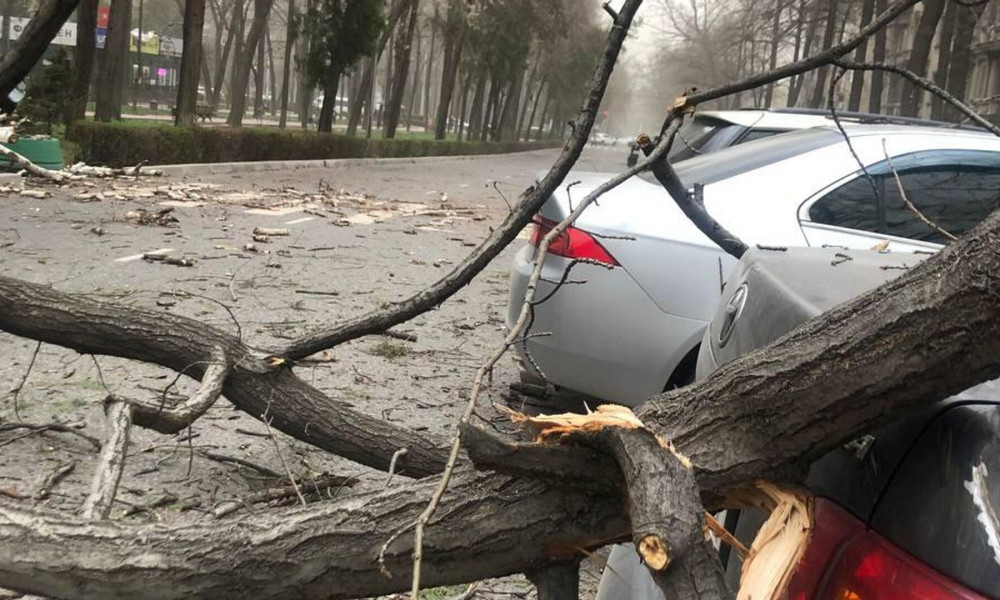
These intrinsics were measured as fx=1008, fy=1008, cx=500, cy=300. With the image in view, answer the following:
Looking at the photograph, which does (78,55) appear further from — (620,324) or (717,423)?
(717,423)

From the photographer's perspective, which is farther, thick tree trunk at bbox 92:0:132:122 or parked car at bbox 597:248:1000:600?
thick tree trunk at bbox 92:0:132:122

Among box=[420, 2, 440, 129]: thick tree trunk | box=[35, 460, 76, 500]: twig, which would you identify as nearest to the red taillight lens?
box=[35, 460, 76, 500]: twig

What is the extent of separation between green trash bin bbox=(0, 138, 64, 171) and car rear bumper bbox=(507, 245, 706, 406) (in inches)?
515

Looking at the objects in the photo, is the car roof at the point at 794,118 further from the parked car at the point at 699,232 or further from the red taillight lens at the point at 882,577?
the red taillight lens at the point at 882,577

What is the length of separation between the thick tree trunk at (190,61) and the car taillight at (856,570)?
851 inches

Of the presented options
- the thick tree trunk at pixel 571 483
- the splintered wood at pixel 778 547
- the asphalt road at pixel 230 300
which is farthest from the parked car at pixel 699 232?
the splintered wood at pixel 778 547

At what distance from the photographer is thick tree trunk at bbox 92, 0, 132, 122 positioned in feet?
74.3

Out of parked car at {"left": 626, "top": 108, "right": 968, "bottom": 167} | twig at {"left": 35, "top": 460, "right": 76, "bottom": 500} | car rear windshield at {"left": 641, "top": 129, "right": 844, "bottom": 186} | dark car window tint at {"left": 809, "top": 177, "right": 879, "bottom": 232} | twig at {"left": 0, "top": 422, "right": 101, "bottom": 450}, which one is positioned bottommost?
twig at {"left": 35, "top": 460, "right": 76, "bottom": 500}

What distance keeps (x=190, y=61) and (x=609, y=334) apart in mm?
19858

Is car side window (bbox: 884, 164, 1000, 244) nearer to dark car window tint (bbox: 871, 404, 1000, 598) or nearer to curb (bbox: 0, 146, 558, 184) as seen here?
dark car window tint (bbox: 871, 404, 1000, 598)

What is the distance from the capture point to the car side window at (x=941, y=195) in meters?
4.41

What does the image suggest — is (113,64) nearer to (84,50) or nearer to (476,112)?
(84,50)

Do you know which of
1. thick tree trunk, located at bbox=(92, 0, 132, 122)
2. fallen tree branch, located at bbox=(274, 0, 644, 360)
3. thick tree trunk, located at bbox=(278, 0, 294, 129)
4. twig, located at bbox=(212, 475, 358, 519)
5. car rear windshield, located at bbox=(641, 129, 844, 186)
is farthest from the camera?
thick tree trunk, located at bbox=(278, 0, 294, 129)

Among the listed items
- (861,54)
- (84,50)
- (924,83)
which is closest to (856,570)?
(924,83)
